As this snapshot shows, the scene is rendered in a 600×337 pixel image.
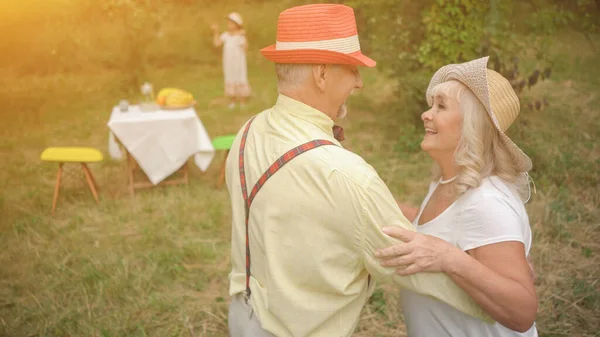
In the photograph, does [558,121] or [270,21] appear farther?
[270,21]

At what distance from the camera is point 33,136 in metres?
8.89

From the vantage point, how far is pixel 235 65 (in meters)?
10.8

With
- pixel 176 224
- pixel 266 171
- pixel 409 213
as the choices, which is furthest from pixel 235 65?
pixel 266 171

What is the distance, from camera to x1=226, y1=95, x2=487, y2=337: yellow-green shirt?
5.57 ft

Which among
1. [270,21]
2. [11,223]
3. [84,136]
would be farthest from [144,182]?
[270,21]

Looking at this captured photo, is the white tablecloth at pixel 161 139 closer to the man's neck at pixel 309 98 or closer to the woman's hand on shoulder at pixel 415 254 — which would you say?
the man's neck at pixel 309 98

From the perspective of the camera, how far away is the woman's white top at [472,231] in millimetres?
2012

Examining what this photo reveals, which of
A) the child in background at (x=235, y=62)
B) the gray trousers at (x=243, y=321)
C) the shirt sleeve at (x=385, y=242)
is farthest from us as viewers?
the child in background at (x=235, y=62)

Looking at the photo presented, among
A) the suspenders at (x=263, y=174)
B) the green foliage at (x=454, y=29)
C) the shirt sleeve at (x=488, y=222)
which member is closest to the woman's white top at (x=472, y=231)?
the shirt sleeve at (x=488, y=222)

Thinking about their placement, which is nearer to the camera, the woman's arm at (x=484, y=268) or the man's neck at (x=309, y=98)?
the woman's arm at (x=484, y=268)

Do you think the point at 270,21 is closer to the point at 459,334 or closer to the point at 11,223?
the point at 11,223

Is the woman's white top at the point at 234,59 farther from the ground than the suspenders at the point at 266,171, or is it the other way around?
the suspenders at the point at 266,171

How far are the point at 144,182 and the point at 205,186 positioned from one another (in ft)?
2.53

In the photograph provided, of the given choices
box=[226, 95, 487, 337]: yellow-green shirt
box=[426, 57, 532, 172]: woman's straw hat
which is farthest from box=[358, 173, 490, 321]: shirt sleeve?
box=[426, 57, 532, 172]: woman's straw hat
